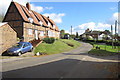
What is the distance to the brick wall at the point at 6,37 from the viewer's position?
64.1ft

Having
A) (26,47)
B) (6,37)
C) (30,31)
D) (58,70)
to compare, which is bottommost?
(58,70)

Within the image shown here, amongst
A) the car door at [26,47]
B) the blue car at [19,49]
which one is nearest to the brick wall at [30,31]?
the car door at [26,47]

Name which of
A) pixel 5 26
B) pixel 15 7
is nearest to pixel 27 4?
pixel 15 7

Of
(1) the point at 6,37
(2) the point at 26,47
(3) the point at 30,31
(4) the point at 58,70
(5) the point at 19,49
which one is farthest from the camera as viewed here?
(3) the point at 30,31

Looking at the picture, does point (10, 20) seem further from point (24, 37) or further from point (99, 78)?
point (99, 78)

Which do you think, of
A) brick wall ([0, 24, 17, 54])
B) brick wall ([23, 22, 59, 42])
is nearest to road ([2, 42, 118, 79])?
brick wall ([0, 24, 17, 54])

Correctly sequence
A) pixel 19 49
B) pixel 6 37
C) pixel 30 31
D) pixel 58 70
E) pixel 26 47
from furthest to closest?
pixel 30 31, pixel 26 47, pixel 6 37, pixel 19 49, pixel 58 70

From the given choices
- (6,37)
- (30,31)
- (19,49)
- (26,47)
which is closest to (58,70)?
(19,49)

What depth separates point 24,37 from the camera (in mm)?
28250

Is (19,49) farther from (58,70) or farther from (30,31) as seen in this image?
(30,31)

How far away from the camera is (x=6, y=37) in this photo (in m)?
20.5

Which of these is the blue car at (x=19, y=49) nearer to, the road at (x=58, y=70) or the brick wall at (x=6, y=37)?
the brick wall at (x=6, y=37)

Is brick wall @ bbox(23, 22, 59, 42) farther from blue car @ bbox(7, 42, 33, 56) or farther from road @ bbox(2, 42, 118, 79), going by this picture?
road @ bbox(2, 42, 118, 79)

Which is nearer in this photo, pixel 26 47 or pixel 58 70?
pixel 58 70
